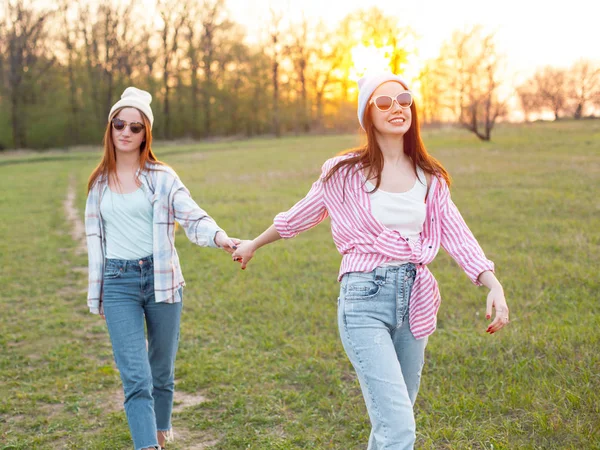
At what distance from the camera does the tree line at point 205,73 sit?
43031mm

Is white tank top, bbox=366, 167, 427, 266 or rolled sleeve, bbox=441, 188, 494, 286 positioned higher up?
white tank top, bbox=366, 167, 427, 266

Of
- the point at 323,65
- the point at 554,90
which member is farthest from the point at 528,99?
the point at 323,65

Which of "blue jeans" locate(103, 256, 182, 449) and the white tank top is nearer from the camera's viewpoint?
the white tank top

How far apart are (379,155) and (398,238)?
1.46 feet

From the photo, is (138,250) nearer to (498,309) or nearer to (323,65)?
(498,309)

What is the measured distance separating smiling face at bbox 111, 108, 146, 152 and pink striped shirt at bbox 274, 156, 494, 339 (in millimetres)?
1213

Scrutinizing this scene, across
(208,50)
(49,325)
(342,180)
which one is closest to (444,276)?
(49,325)

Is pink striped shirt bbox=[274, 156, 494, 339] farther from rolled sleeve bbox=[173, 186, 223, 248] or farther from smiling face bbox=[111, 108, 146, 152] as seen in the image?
smiling face bbox=[111, 108, 146, 152]

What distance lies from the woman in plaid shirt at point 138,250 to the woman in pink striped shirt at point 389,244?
0.81 m

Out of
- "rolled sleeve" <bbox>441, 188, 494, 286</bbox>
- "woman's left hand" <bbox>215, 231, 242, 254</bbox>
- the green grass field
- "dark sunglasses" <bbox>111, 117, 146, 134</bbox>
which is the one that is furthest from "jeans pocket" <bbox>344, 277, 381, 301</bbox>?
"dark sunglasses" <bbox>111, 117, 146, 134</bbox>

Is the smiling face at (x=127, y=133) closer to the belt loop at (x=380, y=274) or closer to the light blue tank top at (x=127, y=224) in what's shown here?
the light blue tank top at (x=127, y=224)

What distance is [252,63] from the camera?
187 feet

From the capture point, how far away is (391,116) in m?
2.95

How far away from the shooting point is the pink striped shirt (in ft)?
9.05
